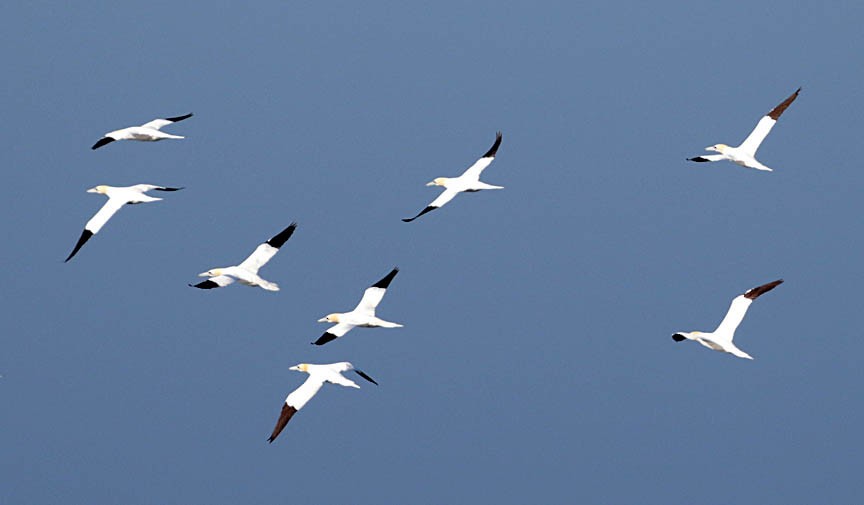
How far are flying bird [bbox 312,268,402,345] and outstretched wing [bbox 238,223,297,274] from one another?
2.13 meters

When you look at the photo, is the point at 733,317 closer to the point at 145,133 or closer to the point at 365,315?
the point at 365,315

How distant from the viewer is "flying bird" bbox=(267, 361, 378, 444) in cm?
3662

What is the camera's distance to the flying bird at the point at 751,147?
135 feet

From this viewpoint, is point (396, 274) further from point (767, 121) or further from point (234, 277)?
point (767, 121)

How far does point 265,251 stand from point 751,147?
12.9 meters

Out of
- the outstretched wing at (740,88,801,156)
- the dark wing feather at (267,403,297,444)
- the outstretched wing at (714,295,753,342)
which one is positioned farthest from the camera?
the outstretched wing at (740,88,801,156)

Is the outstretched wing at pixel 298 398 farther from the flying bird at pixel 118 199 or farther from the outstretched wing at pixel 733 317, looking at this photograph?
the outstretched wing at pixel 733 317

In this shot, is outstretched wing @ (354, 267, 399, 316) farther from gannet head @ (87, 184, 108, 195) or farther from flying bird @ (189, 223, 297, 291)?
gannet head @ (87, 184, 108, 195)

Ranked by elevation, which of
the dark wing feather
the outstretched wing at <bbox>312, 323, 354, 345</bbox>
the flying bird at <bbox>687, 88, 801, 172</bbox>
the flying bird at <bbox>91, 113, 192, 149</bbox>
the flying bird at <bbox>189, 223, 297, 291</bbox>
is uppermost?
the flying bird at <bbox>687, 88, 801, 172</bbox>

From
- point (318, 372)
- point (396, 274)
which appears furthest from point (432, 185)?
point (318, 372)

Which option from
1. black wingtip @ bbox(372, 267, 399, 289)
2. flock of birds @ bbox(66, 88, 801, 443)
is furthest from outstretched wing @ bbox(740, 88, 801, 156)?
black wingtip @ bbox(372, 267, 399, 289)

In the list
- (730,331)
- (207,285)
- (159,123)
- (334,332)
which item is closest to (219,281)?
(207,285)

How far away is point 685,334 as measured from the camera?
37.1 m

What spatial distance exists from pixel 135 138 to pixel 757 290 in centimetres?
1616
